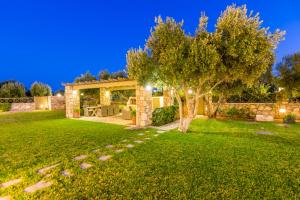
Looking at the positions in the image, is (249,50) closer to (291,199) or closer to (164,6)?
(291,199)

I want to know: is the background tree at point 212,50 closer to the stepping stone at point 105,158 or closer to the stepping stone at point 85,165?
the stepping stone at point 105,158

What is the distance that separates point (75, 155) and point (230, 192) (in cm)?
410

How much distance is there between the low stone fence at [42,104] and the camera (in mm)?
21812

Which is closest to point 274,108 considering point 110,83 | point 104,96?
point 110,83

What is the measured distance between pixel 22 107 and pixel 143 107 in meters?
19.2

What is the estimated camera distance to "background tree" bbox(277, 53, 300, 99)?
11148 millimetres

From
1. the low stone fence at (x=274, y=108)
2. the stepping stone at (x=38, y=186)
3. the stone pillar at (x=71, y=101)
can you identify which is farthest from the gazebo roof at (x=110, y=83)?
the low stone fence at (x=274, y=108)

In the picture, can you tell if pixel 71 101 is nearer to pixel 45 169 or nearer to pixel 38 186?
pixel 45 169

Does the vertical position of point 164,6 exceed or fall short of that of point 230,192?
it exceeds it

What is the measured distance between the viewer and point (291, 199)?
9.56ft

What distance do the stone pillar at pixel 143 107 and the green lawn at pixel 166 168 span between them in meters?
3.22

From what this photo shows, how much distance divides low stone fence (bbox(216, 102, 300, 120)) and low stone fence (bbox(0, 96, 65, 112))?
2057 centimetres

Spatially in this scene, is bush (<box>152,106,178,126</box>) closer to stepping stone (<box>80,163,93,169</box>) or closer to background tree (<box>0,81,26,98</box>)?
stepping stone (<box>80,163,93,169</box>)

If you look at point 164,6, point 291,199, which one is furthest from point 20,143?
point 164,6
